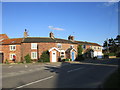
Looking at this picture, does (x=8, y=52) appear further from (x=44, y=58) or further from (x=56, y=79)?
(x=56, y=79)

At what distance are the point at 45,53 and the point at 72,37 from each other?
1632cm

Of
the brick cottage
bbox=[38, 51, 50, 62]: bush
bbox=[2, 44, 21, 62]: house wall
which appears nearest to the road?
bbox=[38, 51, 50, 62]: bush

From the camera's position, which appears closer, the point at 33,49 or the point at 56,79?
the point at 56,79

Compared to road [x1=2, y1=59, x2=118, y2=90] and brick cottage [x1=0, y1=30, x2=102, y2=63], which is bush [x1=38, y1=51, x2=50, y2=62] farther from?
road [x1=2, y1=59, x2=118, y2=90]

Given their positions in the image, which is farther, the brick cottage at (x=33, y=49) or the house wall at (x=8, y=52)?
the house wall at (x=8, y=52)

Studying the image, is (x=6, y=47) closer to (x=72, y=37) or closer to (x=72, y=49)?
(x=72, y=49)

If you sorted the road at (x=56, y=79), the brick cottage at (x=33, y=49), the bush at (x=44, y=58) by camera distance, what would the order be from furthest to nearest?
the brick cottage at (x=33, y=49), the bush at (x=44, y=58), the road at (x=56, y=79)

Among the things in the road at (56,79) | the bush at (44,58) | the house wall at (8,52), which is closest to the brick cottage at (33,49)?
the house wall at (8,52)

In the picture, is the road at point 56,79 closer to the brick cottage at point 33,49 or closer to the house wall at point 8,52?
the brick cottage at point 33,49

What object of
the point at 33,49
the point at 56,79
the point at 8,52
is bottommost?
the point at 56,79

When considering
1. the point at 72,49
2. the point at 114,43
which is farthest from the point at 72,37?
the point at 114,43

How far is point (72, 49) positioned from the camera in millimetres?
40750

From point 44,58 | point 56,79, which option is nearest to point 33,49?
point 44,58

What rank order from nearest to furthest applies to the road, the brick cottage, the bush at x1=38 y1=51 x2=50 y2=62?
1. the road
2. the bush at x1=38 y1=51 x2=50 y2=62
3. the brick cottage
